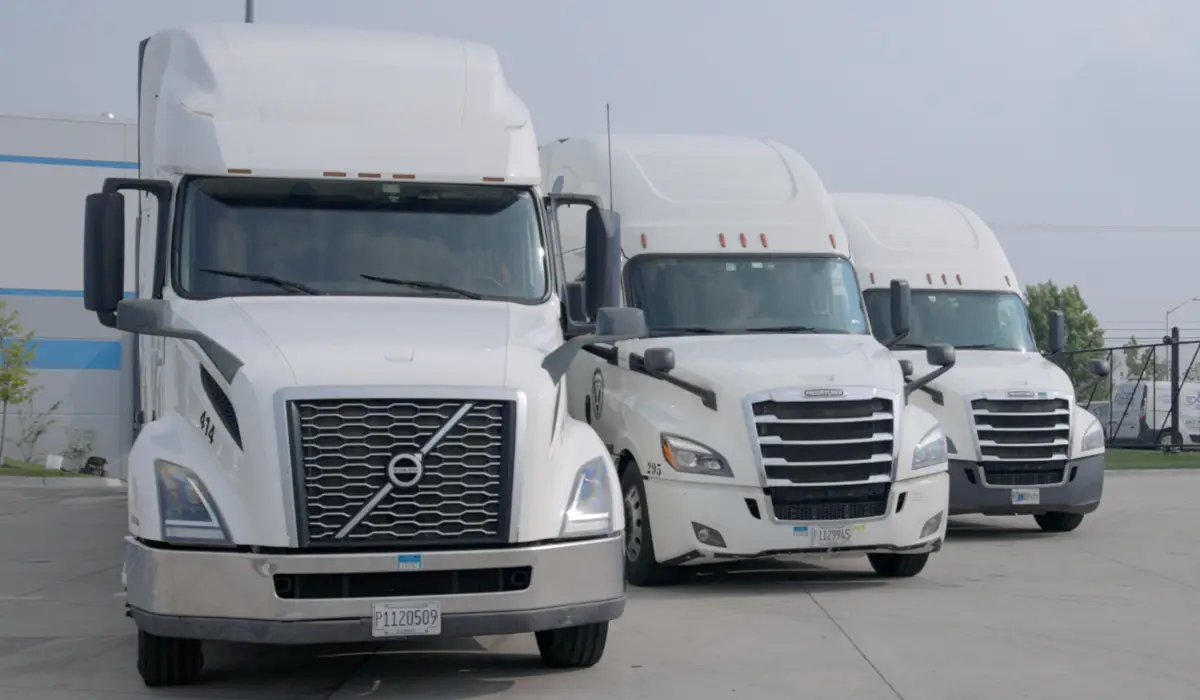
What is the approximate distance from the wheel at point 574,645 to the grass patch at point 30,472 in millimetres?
23858

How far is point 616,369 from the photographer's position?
13516mm

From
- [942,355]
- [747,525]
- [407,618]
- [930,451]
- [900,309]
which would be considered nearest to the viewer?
[407,618]

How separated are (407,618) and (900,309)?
298 inches

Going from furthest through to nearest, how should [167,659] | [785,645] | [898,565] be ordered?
[898,565], [785,645], [167,659]

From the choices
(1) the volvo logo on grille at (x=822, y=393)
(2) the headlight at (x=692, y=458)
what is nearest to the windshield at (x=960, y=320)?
(1) the volvo logo on grille at (x=822, y=393)

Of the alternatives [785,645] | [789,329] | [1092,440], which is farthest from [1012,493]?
[785,645]

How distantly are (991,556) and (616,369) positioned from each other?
4.46m

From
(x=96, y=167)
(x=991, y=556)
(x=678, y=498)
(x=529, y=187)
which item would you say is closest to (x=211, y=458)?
(x=529, y=187)

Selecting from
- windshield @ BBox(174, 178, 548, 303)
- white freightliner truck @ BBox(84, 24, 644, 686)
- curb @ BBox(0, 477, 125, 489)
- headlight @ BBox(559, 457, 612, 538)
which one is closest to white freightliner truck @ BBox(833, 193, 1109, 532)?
white freightliner truck @ BBox(84, 24, 644, 686)

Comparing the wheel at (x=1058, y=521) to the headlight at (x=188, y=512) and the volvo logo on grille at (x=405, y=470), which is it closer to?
the volvo logo on grille at (x=405, y=470)

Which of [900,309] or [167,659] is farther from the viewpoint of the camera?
[900,309]

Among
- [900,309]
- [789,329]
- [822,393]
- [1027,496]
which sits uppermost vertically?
[900,309]

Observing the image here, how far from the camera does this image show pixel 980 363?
56.3ft

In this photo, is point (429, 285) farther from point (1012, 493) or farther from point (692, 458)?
point (1012, 493)
